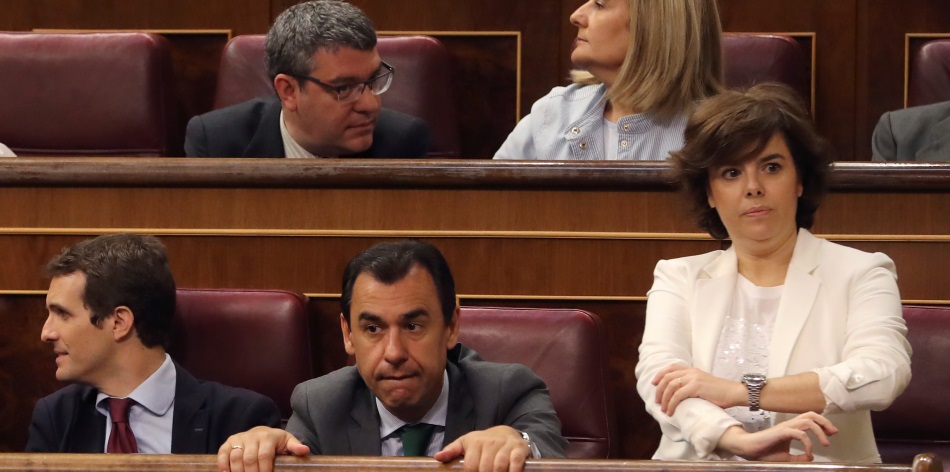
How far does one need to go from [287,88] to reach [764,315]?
513 millimetres

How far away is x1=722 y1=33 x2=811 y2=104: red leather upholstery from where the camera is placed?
1223mm

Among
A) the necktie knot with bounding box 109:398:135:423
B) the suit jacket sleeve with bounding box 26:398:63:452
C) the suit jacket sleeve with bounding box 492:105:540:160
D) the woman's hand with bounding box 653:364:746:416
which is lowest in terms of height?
the suit jacket sleeve with bounding box 26:398:63:452

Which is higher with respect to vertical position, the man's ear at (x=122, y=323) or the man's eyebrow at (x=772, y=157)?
the man's eyebrow at (x=772, y=157)

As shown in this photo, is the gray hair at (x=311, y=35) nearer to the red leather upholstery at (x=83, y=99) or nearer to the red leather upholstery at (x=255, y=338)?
the red leather upholstery at (x=83, y=99)

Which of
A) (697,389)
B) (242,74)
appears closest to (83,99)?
(242,74)

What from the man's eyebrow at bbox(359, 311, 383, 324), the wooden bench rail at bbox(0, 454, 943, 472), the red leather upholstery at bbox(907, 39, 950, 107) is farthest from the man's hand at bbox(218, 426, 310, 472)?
the red leather upholstery at bbox(907, 39, 950, 107)

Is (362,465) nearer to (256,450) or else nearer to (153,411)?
(256,450)

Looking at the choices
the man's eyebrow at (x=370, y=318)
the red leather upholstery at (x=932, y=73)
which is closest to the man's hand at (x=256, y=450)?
the man's eyebrow at (x=370, y=318)

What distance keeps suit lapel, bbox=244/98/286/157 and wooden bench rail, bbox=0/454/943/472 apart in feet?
1.77

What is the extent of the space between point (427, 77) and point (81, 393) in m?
0.48

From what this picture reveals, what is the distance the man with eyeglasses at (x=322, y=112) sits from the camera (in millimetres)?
1114

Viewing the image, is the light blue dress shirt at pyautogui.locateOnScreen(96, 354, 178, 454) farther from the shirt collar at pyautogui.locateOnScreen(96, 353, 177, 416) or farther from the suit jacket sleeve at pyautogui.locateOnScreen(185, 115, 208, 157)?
the suit jacket sleeve at pyautogui.locateOnScreen(185, 115, 208, 157)

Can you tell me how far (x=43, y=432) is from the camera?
866 mm

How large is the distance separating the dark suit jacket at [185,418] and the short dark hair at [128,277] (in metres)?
0.03
